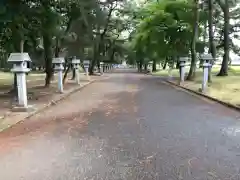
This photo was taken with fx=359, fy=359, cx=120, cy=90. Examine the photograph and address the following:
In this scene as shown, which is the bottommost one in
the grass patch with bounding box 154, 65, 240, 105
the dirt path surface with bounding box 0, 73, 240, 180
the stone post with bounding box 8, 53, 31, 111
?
the grass patch with bounding box 154, 65, 240, 105

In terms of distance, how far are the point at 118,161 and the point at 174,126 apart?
3.18 m

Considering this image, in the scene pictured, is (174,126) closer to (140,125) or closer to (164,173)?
(140,125)

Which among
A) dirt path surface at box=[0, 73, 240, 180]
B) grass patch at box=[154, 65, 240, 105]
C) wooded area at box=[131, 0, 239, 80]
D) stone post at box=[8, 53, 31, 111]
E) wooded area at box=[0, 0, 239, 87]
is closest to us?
dirt path surface at box=[0, 73, 240, 180]

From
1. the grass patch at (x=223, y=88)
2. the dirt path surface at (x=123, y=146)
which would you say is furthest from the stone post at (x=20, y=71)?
the grass patch at (x=223, y=88)

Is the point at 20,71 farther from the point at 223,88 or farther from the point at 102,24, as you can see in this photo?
the point at 102,24

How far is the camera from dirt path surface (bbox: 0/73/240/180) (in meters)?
4.88

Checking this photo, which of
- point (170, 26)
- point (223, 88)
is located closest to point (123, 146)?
point (223, 88)

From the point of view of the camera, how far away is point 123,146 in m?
6.36

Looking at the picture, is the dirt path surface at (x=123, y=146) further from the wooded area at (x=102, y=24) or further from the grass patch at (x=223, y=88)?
the wooded area at (x=102, y=24)

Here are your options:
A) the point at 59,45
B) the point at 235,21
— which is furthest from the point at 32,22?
the point at 235,21

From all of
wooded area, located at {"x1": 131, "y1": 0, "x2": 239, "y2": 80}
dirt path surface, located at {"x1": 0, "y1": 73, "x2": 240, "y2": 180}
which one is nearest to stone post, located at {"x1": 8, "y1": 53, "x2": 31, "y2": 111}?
dirt path surface, located at {"x1": 0, "y1": 73, "x2": 240, "y2": 180}

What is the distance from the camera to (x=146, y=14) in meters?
31.3

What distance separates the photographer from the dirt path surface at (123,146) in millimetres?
4879

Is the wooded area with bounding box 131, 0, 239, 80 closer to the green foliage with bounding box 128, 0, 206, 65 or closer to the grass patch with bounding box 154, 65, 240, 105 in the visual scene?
the green foliage with bounding box 128, 0, 206, 65
